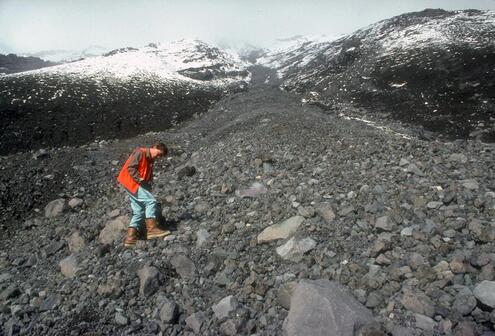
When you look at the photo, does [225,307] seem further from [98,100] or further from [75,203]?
[98,100]

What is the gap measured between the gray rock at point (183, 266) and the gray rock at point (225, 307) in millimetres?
1057

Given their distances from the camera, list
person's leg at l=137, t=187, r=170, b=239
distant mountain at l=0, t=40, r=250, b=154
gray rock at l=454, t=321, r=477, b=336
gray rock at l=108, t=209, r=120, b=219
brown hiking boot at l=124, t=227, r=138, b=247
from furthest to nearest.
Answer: distant mountain at l=0, t=40, r=250, b=154
gray rock at l=108, t=209, r=120, b=219
person's leg at l=137, t=187, r=170, b=239
brown hiking boot at l=124, t=227, r=138, b=247
gray rock at l=454, t=321, r=477, b=336

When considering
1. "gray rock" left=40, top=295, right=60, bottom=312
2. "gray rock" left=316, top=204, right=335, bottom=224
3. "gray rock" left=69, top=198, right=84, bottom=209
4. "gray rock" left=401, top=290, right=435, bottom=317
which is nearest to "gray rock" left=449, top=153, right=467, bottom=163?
"gray rock" left=316, top=204, right=335, bottom=224

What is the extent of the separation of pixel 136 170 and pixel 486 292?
7095mm

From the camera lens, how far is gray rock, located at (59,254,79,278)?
704 cm

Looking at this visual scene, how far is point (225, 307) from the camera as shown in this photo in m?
5.48

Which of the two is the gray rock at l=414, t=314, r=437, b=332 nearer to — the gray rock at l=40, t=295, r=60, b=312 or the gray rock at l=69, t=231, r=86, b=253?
the gray rock at l=40, t=295, r=60, b=312

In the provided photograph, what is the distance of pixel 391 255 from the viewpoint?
19.9ft

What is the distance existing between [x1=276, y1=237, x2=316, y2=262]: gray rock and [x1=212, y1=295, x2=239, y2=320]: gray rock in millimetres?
1445

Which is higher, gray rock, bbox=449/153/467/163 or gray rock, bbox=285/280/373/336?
gray rock, bbox=449/153/467/163

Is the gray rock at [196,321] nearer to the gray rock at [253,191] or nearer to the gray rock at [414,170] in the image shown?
the gray rock at [253,191]

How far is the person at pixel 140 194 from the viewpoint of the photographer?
767cm

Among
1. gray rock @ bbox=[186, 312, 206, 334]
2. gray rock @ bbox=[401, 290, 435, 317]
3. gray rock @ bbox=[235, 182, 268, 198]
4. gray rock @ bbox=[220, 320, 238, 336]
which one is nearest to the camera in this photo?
gray rock @ bbox=[401, 290, 435, 317]

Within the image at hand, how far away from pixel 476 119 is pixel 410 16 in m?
58.3
